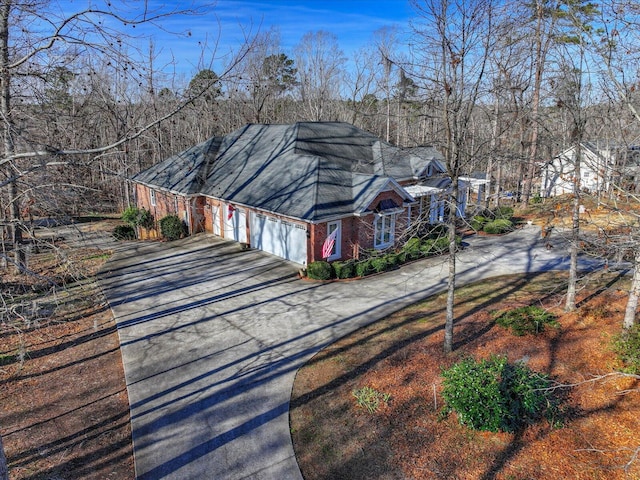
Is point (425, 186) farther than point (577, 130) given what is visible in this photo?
Yes

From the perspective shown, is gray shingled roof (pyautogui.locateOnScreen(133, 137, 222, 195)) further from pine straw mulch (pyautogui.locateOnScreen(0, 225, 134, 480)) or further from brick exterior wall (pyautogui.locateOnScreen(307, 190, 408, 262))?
pine straw mulch (pyautogui.locateOnScreen(0, 225, 134, 480))

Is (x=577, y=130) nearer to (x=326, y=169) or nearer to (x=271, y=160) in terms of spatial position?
(x=326, y=169)

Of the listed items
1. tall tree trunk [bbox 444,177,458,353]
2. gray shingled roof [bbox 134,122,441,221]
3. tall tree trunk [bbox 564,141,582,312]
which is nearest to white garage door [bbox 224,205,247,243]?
gray shingled roof [bbox 134,122,441,221]

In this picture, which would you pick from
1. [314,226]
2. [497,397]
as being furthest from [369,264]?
[497,397]

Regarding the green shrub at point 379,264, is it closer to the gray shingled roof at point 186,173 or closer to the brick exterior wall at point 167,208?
the brick exterior wall at point 167,208

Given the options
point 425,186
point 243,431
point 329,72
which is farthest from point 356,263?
point 329,72

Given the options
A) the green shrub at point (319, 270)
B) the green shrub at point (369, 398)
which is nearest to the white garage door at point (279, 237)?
the green shrub at point (319, 270)

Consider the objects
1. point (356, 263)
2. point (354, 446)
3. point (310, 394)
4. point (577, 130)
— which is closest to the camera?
point (354, 446)
